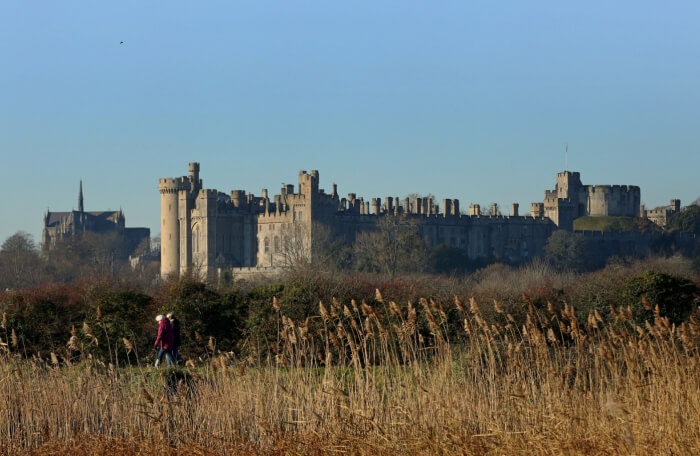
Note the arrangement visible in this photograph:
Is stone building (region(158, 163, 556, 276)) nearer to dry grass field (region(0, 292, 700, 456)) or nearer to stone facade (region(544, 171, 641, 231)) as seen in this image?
stone facade (region(544, 171, 641, 231))

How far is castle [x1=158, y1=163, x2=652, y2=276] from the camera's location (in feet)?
254

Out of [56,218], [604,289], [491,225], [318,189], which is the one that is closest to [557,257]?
[491,225]

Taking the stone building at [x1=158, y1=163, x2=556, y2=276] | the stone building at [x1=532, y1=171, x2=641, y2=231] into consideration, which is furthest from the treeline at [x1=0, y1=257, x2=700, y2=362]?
the stone building at [x1=532, y1=171, x2=641, y2=231]

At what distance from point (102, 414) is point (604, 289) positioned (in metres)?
12.2

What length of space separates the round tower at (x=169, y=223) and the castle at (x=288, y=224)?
6 centimetres

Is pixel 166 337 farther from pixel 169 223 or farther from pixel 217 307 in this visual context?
pixel 169 223

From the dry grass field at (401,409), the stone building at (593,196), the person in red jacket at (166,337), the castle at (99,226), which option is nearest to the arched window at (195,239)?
the stone building at (593,196)

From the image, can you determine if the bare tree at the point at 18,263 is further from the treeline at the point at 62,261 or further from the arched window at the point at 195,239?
the arched window at the point at 195,239

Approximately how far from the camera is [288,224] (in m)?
77.2

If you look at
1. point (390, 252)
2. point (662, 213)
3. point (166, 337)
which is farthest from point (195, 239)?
point (166, 337)

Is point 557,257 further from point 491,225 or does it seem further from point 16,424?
point 16,424

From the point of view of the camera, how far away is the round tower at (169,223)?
80312 millimetres

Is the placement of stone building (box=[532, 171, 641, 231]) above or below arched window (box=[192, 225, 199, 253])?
above

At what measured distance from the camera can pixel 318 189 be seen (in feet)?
256
